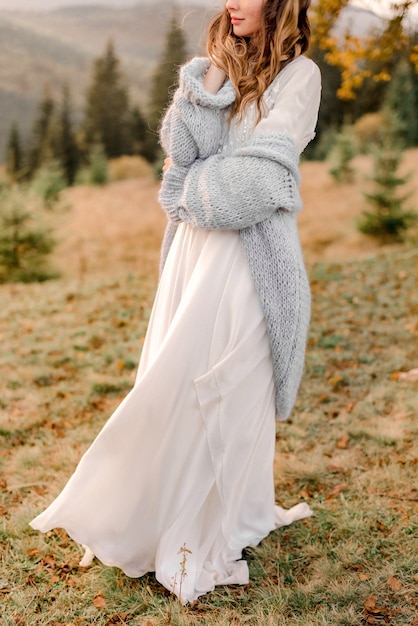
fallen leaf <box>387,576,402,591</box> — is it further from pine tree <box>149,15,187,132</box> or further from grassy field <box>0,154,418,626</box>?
pine tree <box>149,15,187,132</box>

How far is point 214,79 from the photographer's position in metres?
2.40

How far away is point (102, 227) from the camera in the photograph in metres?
13.8

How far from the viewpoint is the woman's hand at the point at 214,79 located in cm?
239

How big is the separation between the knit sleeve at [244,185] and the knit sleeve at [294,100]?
0.05m

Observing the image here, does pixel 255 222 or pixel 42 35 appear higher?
pixel 42 35

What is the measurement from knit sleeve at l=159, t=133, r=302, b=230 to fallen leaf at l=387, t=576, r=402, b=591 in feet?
5.07

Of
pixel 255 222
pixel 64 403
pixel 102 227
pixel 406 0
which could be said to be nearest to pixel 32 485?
pixel 64 403

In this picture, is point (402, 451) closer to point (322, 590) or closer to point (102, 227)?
point (322, 590)

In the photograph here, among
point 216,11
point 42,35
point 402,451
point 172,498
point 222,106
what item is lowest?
point 402,451

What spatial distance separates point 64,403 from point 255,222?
9.61 ft

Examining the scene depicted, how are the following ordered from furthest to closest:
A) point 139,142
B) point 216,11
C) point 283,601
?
1. point 139,142
2. point 216,11
3. point 283,601

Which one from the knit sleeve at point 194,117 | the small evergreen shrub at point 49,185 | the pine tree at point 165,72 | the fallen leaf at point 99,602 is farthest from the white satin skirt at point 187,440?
the pine tree at point 165,72

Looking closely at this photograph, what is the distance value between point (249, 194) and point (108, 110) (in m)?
17.5

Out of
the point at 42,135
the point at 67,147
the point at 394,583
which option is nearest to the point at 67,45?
the point at 42,135
